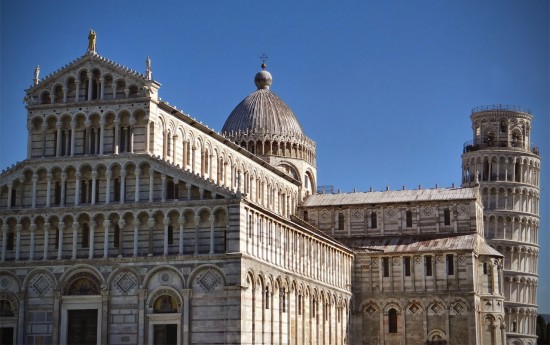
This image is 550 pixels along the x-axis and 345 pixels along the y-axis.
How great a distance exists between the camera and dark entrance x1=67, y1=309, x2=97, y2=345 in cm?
5506

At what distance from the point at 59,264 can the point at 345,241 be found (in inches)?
1186

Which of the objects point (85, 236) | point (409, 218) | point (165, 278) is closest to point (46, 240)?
point (85, 236)

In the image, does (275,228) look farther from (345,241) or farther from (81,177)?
(345,241)

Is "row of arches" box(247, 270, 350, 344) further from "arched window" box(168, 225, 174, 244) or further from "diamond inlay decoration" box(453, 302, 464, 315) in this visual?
"diamond inlay decoration" box(453, 302, 464, 315)

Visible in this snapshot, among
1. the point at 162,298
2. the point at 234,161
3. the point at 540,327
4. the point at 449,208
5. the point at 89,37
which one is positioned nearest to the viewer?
the point at 162,298

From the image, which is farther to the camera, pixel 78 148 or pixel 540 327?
pixel 540 327

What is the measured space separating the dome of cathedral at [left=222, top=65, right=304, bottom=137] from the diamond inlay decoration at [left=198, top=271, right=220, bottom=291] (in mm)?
30563

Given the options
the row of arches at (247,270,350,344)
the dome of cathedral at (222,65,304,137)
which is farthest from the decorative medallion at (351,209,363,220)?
the dome of cathedral at (222,65,304,137)

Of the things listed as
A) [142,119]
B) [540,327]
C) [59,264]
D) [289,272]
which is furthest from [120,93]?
[540,327]

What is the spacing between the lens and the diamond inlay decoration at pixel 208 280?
176 feet

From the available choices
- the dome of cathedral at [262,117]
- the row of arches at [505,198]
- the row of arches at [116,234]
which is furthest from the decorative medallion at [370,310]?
the row of arches at [505,198]

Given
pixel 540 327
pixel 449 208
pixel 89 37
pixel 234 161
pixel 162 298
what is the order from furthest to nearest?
pixel 540 327 → pixel 449 208 → pixel 234 161 → pixel 89 37 → pixel 162 298

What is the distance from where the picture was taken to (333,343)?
70938 millimetres

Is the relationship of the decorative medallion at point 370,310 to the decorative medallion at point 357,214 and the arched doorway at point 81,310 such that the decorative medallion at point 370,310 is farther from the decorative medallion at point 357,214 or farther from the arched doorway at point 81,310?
the arched doorway at point 81,310
